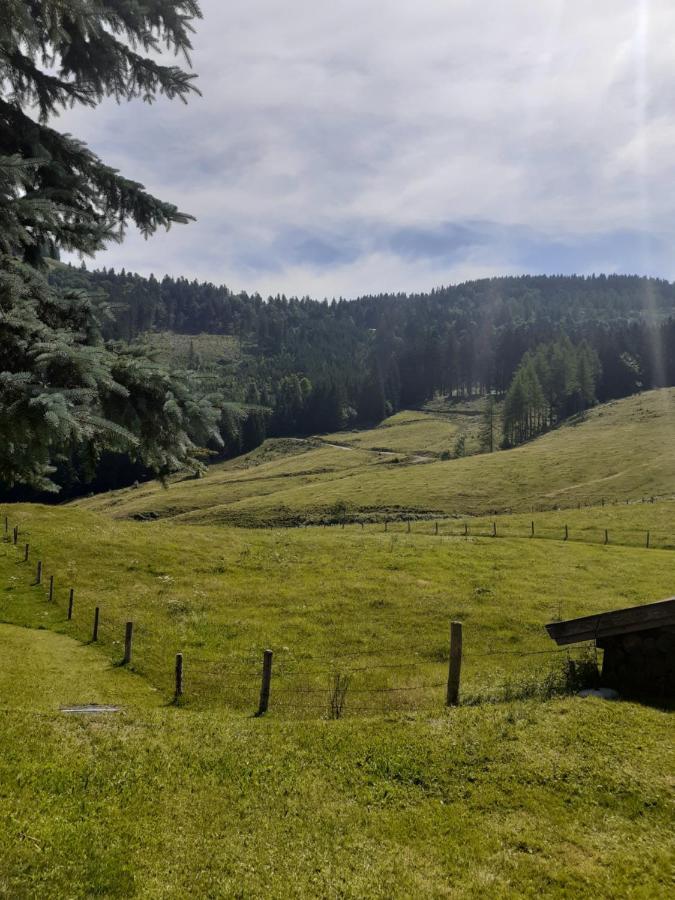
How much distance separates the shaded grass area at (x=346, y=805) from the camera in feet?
25.7

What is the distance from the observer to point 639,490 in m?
75.0

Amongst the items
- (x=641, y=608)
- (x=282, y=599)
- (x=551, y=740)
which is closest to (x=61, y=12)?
(x=551, y=740)

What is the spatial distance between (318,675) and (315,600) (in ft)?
31.3

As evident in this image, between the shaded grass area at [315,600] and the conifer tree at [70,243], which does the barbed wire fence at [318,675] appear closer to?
the shaded grass area at [315,600]

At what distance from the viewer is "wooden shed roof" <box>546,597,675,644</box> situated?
13.1 m

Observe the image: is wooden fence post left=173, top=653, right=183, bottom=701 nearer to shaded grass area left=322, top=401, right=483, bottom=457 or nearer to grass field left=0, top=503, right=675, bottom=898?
Result: grass field left=0, top=503, right=675, bottom=898

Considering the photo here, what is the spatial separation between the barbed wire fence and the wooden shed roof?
152 centimetres

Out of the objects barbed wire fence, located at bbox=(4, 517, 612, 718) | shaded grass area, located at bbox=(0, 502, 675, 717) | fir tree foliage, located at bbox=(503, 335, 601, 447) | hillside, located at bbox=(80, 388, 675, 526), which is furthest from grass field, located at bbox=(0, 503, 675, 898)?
fir tree foliage, located at bbox=(503, 335, 601, 447)

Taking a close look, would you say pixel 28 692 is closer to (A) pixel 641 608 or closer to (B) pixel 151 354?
(B) pixel 151 354

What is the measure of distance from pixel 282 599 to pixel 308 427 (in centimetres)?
16659

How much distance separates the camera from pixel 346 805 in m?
9.88

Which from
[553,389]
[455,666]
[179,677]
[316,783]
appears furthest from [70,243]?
[553,389]

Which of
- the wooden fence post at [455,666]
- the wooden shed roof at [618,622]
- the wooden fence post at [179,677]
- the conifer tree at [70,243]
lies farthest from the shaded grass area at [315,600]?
the conifer tree at [70,243]

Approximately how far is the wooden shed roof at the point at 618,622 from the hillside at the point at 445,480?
142ft
